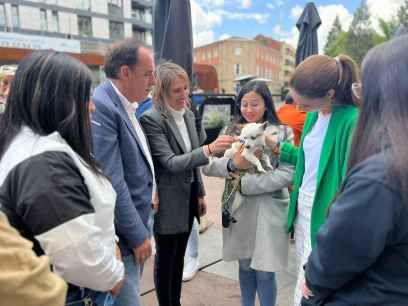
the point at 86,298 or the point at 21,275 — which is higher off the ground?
the point at 21,275

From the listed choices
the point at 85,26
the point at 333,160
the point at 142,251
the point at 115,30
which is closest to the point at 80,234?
the point at 142,251

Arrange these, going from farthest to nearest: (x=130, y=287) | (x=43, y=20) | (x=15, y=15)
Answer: (x=43, y=20) < (x=15, y=15) < (x=130, y=287)

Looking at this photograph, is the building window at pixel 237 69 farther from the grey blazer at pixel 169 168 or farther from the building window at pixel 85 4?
the grey blazer at pixel 169 168

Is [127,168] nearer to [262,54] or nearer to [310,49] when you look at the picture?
[310,49]

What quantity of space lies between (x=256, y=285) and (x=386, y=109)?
194 cm

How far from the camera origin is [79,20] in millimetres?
40312

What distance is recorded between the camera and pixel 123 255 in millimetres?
1954

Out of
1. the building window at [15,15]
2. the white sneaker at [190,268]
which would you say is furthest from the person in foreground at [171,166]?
the building window at [15,15]

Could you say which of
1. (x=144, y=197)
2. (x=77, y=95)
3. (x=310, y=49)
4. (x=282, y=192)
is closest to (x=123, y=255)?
(x=144, y=197)

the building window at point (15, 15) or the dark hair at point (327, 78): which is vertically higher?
the building window at point (15, 15)

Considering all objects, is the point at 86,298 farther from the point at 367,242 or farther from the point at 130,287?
the point at 367,242

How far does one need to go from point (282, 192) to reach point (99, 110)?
1436 mm

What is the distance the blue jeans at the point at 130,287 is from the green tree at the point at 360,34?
A: 170 feet

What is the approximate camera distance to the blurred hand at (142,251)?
1942 mm
